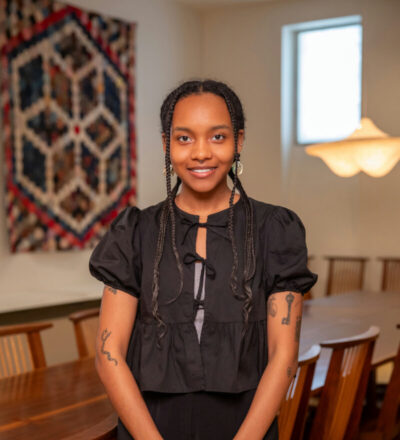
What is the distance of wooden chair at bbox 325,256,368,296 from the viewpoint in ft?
18.1

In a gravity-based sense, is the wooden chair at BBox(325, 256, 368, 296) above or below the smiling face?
below

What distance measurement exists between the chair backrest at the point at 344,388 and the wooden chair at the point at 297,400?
0.18 metres

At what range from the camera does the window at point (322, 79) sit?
573 centimetres

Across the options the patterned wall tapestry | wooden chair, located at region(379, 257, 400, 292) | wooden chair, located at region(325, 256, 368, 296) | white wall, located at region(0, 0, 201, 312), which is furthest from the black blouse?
wooden chair, located at region(325, 256, 368, 296)

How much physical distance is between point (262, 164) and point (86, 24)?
2015 mm

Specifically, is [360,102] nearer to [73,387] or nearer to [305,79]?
[305,79]

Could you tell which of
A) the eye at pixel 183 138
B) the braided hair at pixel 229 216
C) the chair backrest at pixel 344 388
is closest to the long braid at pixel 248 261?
the braided hair at pixel 229 216

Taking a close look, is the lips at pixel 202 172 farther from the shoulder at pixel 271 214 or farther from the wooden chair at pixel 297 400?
the wooden chair at pixel 297 400

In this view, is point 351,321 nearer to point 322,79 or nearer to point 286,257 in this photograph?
point 286,257

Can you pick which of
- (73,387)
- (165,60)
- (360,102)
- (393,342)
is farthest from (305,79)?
(73,387)

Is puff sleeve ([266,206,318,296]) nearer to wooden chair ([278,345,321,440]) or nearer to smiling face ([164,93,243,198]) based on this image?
smiling face ([164,93,243,198])

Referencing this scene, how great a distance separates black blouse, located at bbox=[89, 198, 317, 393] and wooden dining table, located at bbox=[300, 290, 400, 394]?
1.03 metres

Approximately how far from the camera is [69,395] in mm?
1998

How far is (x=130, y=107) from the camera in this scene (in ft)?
17.0
